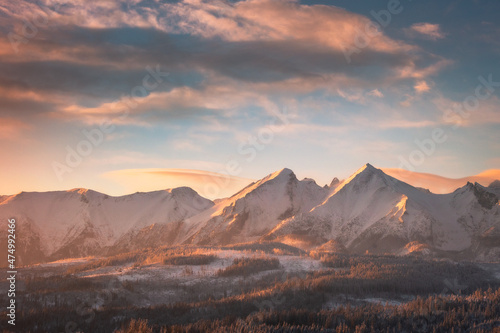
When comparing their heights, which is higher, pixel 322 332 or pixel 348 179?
pixel 348 179

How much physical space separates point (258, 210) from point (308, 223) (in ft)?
95.6

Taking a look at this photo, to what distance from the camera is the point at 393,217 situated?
Answer: 132 metres

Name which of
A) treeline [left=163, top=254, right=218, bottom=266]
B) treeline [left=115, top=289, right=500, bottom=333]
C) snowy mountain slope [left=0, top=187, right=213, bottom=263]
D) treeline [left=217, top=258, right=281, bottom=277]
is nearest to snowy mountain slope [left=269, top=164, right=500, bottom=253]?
treeline [left=217, top=258, right=281, bottom=277]

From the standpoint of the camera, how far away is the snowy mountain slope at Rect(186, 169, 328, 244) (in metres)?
157

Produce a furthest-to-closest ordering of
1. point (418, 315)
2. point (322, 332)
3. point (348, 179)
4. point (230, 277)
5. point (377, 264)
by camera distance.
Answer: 1. point (348, 179)
2. point (377, 264)
3. point (230, 277)
4. point (418, 315)
5. point (322, 332)

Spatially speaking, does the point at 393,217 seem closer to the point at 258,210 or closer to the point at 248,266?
the point at 258,210

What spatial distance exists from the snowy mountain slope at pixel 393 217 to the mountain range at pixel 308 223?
1.02 ft

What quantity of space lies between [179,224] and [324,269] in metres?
96.1

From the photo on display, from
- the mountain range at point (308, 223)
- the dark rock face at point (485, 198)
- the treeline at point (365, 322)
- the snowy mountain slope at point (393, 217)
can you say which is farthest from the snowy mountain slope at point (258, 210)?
the treeline at point (365, 322)

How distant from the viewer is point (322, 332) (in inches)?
1558

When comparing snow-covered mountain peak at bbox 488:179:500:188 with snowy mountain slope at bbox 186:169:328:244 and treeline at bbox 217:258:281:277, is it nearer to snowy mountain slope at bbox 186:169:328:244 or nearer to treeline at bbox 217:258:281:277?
snowy mountain slope at bbox 186:169:328:244

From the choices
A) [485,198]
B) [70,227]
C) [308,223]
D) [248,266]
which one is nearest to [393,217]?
[308,223]

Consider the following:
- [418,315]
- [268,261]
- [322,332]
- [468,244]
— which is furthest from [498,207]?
[322,332]

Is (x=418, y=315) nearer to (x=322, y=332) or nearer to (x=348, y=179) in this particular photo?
(x=322, y=332)
